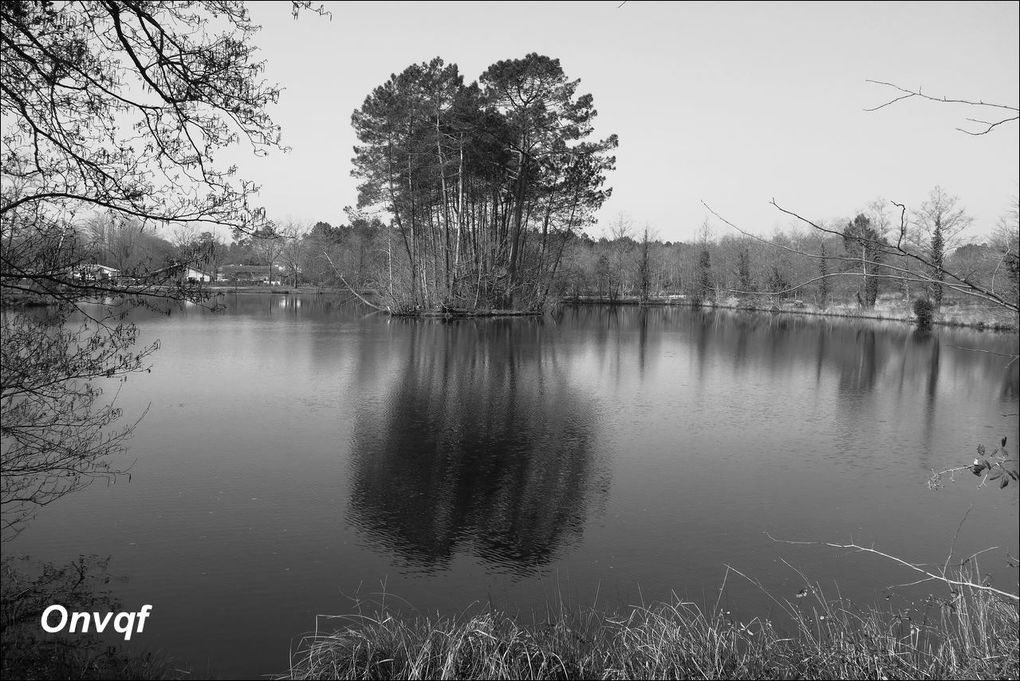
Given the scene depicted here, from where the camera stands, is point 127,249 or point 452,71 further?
point 452,71

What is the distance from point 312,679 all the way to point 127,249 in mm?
3892

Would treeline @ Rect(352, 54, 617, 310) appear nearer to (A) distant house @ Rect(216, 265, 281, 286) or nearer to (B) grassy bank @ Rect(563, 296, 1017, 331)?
(B) grassy bank @ Rect(563, 296, 1017, 331)

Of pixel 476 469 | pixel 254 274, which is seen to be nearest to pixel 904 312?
pixel 476 469

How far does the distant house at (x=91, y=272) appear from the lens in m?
5.33

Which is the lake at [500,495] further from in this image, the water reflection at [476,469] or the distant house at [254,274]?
the distant house at [254,274]

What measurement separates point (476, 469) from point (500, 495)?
38.4 inches

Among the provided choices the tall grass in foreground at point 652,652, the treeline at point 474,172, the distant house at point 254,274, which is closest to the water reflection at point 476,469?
the tall grass in foreground at point 652,652

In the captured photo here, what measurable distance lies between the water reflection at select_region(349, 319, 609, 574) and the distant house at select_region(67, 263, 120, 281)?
123 inches

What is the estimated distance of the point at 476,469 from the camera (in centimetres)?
870

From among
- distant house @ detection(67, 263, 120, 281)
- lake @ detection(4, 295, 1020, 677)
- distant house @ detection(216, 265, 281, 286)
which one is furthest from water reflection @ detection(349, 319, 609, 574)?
distant house @ detection(216, 265, 281, 286)

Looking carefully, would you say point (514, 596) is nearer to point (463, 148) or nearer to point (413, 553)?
point (413, 553)

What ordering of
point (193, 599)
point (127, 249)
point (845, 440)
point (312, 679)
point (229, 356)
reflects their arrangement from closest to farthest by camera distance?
1. point (312, 679)
2. point (193, 599)
3. point (127, 249)
4. point (845, 440)
5. point (229, 356)

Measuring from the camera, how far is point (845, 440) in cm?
1073

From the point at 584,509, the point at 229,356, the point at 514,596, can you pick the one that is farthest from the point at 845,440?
the point at 229,356
